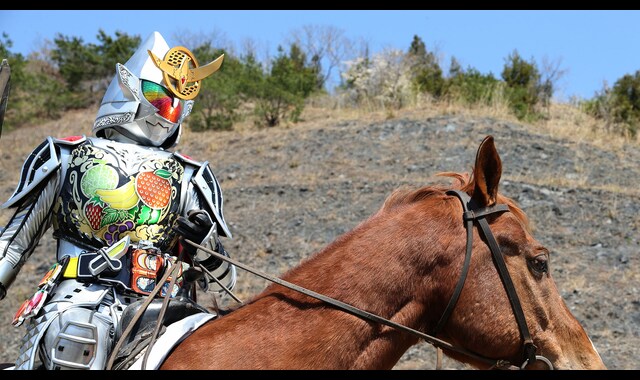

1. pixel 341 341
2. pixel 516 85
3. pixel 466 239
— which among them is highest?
pixel 516 85

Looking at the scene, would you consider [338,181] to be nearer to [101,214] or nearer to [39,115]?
[101,214]

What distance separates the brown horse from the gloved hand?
556 mm

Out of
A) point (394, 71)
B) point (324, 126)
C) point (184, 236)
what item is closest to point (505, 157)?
point (324, 126)

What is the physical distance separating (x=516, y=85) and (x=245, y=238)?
37.8ft

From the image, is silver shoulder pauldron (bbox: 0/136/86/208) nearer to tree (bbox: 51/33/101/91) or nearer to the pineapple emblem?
the pineapple emblem

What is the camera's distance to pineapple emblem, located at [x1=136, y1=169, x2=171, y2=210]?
11.9ft

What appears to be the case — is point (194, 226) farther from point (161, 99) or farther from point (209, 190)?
point (161, 99)

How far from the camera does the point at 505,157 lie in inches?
575

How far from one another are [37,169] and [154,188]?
553 mm

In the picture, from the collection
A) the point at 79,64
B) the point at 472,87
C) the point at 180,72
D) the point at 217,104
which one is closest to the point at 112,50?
the point at 79,64

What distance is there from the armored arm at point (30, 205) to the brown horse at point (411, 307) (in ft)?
3.36

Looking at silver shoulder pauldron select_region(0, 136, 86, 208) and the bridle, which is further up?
silver shoulder pauldron select_region(0, 136, 86, 208)

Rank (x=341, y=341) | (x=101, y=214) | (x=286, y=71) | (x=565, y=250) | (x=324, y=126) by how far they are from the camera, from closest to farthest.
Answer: (x=341, y=341)
(x=101, y=214)
(x=565, y=250)
(x=324, y=126)
(x=286, y=71)

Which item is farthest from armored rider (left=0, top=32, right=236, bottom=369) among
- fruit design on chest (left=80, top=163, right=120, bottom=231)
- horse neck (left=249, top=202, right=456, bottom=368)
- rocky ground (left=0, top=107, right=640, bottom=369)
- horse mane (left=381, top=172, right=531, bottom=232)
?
rocky ground (left=0, top=107, right=640, bottom=369)
